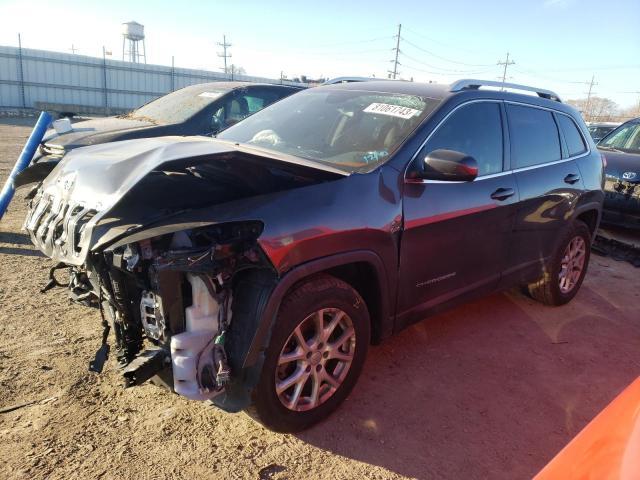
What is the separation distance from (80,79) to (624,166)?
26.4 meters

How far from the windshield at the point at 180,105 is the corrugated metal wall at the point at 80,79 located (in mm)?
18362

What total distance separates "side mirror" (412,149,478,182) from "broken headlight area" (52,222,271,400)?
1.17 m

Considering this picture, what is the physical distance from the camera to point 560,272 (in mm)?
4660

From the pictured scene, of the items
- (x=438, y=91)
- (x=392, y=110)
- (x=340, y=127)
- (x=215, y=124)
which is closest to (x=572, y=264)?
(x=438, y=91)

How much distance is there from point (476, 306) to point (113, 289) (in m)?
3.39

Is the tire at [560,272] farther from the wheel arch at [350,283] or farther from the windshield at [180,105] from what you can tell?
the windshield at [180,105]

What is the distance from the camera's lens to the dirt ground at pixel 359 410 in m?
2.48

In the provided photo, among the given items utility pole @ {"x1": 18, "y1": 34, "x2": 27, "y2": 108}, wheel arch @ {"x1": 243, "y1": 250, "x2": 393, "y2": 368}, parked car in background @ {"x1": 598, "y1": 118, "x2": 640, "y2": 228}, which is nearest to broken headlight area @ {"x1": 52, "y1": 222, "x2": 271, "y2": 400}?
wheel arch @ {"x1": 243, "y1": 250, "x2": 393, "y2": 368}

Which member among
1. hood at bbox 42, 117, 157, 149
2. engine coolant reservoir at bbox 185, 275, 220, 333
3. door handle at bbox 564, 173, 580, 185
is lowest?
engine coolant reservoir at bbox 185, 275, 220, 333

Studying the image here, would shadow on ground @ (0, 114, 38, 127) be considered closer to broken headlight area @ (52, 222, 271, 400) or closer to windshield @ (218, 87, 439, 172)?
windshield @ (218, 87, 439, 172)

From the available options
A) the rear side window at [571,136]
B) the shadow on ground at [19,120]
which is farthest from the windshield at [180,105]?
the shadow on ground at [19,120]

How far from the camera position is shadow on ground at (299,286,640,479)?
8.76ft

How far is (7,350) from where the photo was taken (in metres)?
3.27

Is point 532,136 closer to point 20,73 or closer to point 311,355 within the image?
point 311,355
